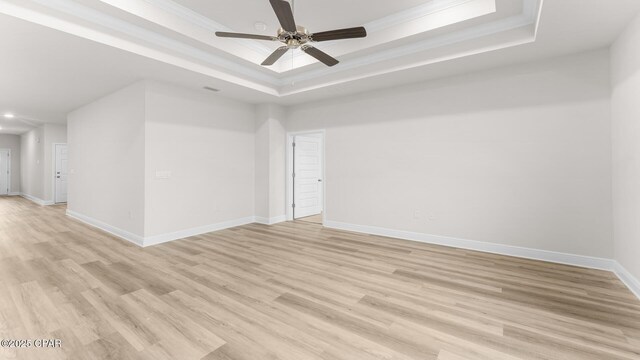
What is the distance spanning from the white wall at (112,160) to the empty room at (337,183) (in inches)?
2.3

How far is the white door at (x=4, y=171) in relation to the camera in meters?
11.4

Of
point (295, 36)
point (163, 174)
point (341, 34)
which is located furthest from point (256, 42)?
point (163, 174)

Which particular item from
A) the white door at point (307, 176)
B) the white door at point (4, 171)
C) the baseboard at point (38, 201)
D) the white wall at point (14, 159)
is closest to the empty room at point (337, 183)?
the white door at point (307, 176)

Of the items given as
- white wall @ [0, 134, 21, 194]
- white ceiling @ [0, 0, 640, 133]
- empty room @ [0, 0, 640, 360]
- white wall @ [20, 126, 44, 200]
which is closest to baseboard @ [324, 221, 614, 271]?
empty room @ [0, 0, 640, 360]

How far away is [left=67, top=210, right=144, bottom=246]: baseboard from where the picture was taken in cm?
439

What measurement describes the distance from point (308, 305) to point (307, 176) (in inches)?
178

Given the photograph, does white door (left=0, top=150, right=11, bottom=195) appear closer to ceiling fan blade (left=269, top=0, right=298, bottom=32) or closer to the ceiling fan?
the ceiling fan

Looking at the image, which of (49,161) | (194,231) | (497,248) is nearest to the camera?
(497,248)

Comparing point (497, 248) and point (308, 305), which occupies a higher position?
point (497, 248)

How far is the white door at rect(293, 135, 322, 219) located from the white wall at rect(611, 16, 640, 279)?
5.22m

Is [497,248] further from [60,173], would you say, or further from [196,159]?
[60,173]

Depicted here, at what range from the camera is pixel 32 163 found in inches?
392

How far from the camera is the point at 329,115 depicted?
569 cm

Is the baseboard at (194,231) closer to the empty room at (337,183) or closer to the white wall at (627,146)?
the empty room at (337,183)
